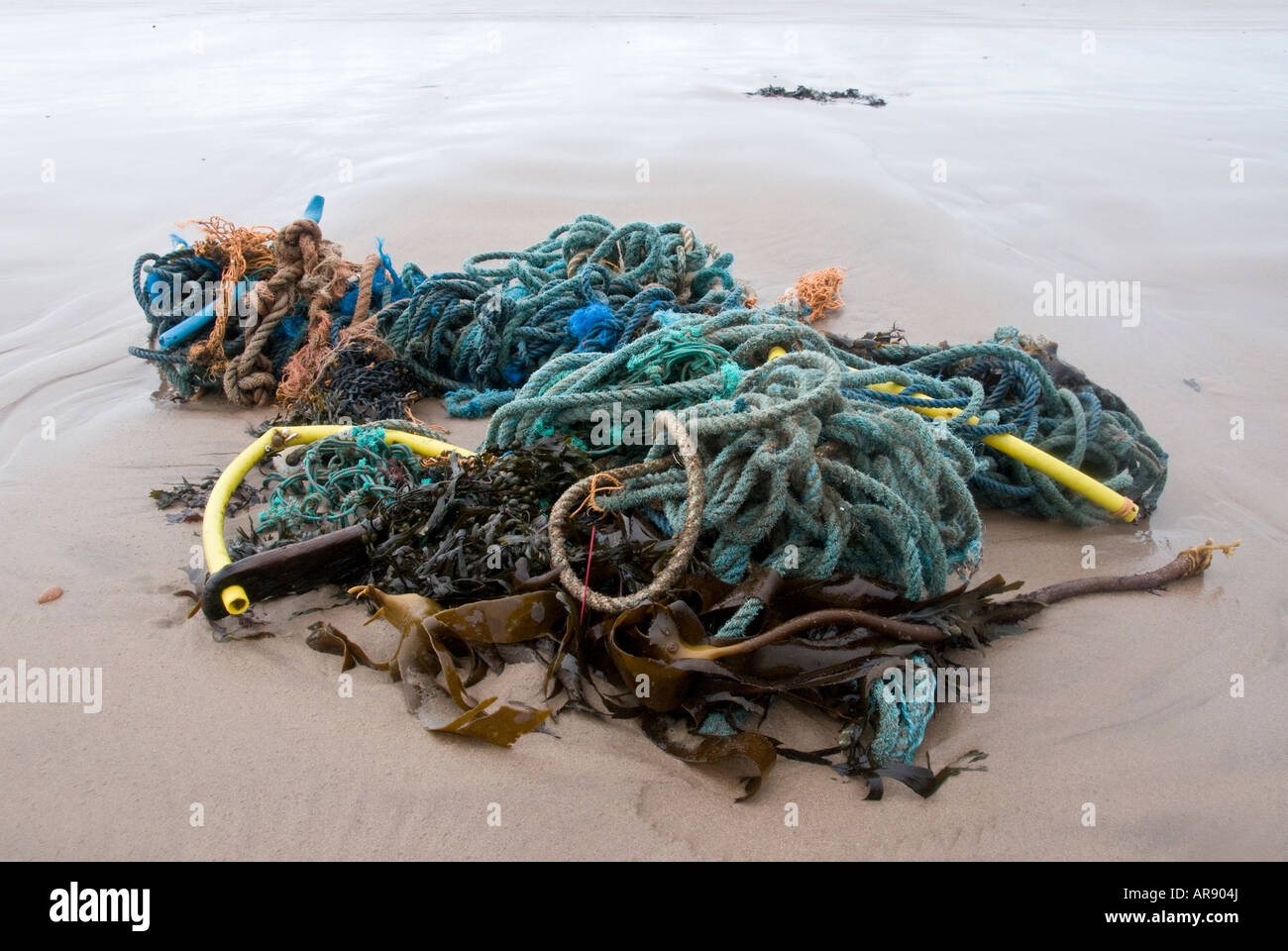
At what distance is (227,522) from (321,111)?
23.1ft

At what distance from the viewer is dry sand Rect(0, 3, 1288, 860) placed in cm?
183

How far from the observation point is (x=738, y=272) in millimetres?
5047

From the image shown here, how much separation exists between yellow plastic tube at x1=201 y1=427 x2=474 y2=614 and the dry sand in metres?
0.16

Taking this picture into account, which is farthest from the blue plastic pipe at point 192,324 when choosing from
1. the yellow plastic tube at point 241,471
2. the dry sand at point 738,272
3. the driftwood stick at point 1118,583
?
the driftwood stick at point 1118,583

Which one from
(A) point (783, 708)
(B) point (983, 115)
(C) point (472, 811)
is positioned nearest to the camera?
(C) point (472, 811)

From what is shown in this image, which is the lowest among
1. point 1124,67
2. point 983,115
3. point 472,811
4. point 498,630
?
point 472,811

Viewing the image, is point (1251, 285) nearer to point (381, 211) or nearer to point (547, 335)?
point (547, 335)

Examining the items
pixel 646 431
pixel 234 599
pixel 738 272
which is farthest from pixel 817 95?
pixel 234 599

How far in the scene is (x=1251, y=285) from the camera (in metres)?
4.84

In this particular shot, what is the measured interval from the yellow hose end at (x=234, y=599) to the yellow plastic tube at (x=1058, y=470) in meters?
1.69

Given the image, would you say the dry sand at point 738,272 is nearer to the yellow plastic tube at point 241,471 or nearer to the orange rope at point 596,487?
the yellow plastic tube at point 241,471

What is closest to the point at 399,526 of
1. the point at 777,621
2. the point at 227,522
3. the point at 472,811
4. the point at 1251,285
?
the point at 227,522

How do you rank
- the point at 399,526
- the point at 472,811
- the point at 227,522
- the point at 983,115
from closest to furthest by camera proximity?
the point at 472,811 → the point at 399,526 → the point at 227,522 → the point at 983,115

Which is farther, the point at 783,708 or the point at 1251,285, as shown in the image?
the point at 1251,285
